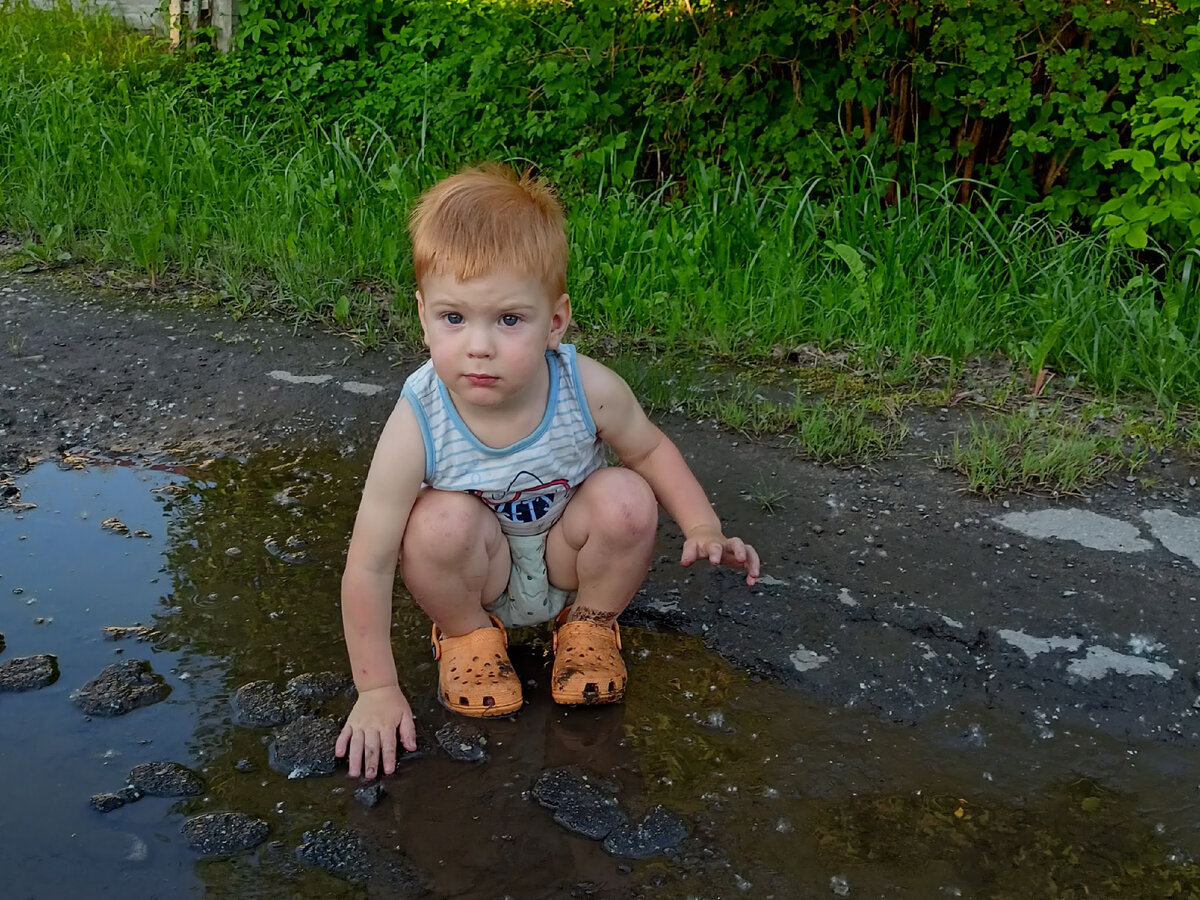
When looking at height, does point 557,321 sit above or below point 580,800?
above

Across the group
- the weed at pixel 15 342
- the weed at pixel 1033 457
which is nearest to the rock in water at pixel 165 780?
the weed at pixel 1033 457

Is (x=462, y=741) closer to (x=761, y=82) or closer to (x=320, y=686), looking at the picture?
(x=320, y=686)

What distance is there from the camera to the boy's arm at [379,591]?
7.36ft

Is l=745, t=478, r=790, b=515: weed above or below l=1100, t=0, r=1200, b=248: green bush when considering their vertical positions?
below

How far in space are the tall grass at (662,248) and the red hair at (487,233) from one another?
1764mm

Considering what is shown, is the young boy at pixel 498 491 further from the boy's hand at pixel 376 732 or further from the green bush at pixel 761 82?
the green bush at pixel 761 82

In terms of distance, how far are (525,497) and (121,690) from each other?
2.79ft

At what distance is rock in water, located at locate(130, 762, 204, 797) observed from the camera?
2121mm

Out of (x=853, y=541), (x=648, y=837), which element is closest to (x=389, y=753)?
(x=648, y=837)

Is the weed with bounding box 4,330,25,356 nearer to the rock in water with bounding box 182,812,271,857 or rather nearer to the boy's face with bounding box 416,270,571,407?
the boy's face with bounding box 416,270,571,407

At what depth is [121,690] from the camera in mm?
2379

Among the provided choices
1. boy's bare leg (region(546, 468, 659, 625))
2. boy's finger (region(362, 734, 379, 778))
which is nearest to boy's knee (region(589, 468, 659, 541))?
boy's bare leg (region(546, 468, 659, 625))

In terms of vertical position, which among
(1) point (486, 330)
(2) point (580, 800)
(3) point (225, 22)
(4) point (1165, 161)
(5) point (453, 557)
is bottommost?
(2) point (580, 800)

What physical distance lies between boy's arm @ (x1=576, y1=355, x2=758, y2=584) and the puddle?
1.02 ft
